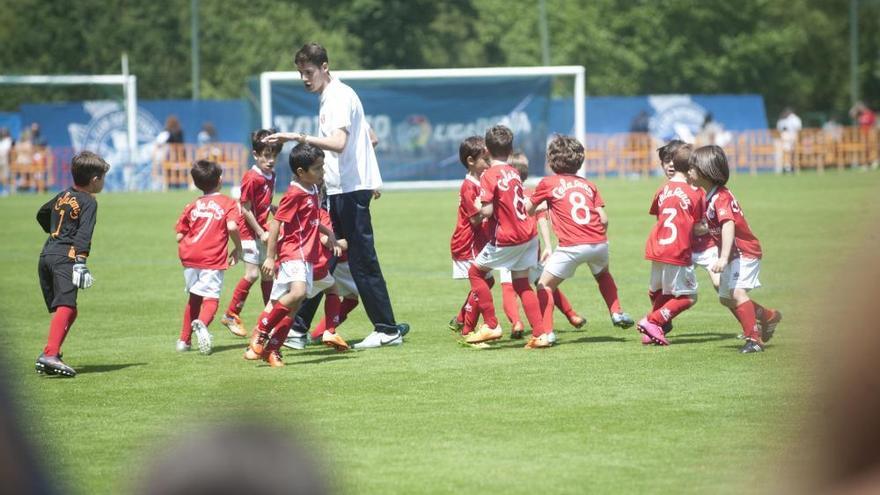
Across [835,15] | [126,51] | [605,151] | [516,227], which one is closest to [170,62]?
[126,51]

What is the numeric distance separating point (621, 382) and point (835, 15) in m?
57.9

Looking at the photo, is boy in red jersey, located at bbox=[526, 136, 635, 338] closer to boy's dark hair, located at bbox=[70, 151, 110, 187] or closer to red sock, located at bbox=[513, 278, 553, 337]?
red sock, located at bbox=[513, 278, 553, 337]

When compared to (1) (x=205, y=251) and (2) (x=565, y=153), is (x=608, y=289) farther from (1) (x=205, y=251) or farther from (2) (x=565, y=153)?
(1) (x=205, y=251)

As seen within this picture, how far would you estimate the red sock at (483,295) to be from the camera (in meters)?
10.4

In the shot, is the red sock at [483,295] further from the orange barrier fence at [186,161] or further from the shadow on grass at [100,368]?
the orange barrier fence at [186,161]

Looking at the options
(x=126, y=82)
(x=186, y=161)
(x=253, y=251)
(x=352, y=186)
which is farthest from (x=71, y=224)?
(x=186, y=161)

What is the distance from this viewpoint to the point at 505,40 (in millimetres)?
60844

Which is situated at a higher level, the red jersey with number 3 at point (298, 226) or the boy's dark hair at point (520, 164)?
the boy's dark hair at point (520, 164)

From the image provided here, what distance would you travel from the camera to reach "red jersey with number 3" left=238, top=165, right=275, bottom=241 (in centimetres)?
1095

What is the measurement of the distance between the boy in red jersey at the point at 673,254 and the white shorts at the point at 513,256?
0.91 m

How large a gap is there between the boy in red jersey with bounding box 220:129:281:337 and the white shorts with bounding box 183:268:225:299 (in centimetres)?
→ 54

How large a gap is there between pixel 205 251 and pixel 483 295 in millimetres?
2275

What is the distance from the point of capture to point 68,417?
7355 mm

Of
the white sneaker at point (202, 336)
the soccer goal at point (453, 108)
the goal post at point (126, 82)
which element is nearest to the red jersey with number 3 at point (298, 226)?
the white sneaker at point (202, 336)
